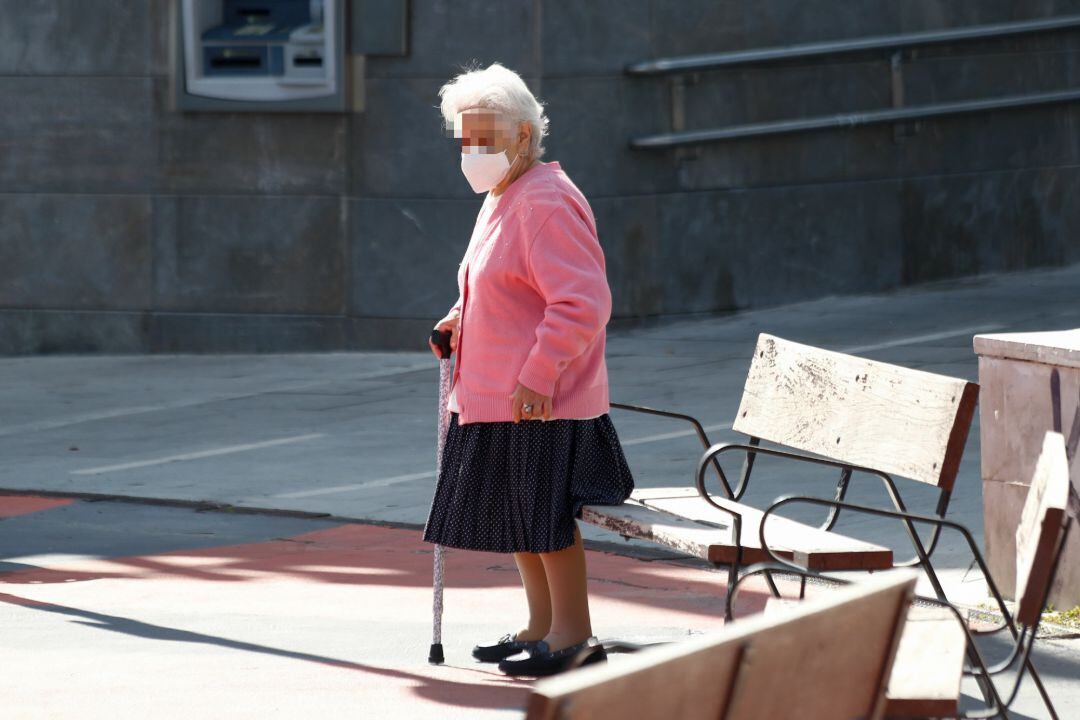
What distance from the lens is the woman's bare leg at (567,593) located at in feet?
17.7

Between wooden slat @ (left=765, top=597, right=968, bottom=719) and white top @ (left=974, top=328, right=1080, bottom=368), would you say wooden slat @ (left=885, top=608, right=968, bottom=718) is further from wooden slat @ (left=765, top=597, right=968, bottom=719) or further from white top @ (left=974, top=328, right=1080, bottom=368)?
white top @ (left=974, top=328, right=1080, bottom=368)

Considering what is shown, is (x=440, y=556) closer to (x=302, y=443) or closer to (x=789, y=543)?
(x=789, y=543)

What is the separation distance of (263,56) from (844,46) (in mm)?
4516

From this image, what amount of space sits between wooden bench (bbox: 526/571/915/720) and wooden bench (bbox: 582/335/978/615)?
59.9 inches

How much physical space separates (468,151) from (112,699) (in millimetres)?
1920

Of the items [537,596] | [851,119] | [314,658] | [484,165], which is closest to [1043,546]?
Result: [537,596]

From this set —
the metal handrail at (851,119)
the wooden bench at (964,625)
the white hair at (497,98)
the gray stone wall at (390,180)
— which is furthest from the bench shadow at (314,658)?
the metal handrail at (851,119)

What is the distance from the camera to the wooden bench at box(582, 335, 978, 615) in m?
4.87

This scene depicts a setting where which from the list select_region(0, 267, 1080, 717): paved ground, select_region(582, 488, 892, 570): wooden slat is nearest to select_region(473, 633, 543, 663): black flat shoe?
select_region(0, 267, 1080, 717): paved ground

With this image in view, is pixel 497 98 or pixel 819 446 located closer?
pixel 497 98

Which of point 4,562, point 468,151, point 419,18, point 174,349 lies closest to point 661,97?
point 419,18

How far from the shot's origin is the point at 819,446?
5762mm

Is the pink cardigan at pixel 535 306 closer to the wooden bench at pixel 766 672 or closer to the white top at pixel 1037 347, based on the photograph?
the white top at pixel 1037 347

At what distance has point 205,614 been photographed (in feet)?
21.4
